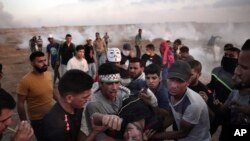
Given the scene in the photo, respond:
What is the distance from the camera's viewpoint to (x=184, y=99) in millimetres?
2861

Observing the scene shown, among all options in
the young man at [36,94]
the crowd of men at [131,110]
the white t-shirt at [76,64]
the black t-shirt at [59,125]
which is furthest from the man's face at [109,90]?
the white t-shirt at [76,64]

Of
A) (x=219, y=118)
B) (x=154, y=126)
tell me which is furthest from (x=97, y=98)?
(x=219, y=118)

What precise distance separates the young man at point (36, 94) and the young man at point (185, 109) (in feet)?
6.83

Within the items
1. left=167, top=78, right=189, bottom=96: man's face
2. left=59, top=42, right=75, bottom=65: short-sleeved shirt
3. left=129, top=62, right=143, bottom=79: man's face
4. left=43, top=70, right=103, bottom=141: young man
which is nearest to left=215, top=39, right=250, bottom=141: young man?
left=167, top=78, right=189, bottom=96: man's face

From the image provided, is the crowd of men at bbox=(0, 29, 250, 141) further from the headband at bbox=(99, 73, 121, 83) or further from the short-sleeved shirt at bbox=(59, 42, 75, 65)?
the short-sleeved shirt at bbox=(59, 42, 75, 65)

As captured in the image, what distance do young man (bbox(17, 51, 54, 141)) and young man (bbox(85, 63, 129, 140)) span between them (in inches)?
57.5

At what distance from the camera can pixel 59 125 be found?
8.61 ft

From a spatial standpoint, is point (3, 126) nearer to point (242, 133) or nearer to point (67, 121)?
point (67, 121)

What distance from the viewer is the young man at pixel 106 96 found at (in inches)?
115

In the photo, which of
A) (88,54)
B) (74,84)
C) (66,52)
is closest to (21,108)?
(74,84)

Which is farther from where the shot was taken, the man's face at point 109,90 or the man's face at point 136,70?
the man's face at point 136,70

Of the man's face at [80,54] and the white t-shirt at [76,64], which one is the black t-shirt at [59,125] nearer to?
the white t-shirt at [76,64]

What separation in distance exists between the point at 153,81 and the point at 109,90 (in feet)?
3.93

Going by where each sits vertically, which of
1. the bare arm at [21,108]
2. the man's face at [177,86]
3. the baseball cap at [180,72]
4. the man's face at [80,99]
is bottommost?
the bare arm at [21,108]
